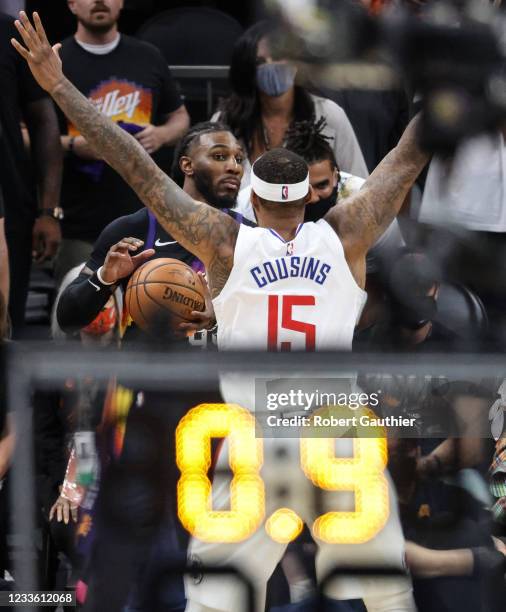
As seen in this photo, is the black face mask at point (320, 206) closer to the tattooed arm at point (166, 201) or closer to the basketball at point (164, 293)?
the basketball at point (164, 293)

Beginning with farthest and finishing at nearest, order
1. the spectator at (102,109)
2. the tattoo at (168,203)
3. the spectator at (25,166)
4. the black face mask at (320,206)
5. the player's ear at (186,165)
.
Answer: the spectator at (102,109) < the spectator at (25,166) < the black face mask at (320,206) < the player's ear at (186,165) < the tattoo at (168,203)

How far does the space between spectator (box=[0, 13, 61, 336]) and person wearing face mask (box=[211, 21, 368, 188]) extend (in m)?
0.87

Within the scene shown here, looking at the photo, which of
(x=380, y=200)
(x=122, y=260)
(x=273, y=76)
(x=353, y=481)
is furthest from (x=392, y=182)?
(x=273, y=76)

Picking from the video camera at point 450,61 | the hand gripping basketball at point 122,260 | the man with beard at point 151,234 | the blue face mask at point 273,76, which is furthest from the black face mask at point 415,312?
the video camera at point 450,61

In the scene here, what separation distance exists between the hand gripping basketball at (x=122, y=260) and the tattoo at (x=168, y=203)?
1.41 ft

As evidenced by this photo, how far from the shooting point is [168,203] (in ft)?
17.5

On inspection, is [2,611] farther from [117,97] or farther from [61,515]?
[117,97]

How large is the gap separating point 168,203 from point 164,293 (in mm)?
396

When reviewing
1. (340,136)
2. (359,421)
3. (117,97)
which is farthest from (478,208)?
(359,421)

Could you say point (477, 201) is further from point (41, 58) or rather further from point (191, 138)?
point (41, 58)

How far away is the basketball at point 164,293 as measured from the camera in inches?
217

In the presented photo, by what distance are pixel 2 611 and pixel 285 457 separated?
0.99 metres

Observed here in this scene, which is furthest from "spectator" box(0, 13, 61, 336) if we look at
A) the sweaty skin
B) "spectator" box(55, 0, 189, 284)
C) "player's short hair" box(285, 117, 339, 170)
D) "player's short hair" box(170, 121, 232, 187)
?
the sweaty skin

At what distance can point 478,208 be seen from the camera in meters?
7.00
